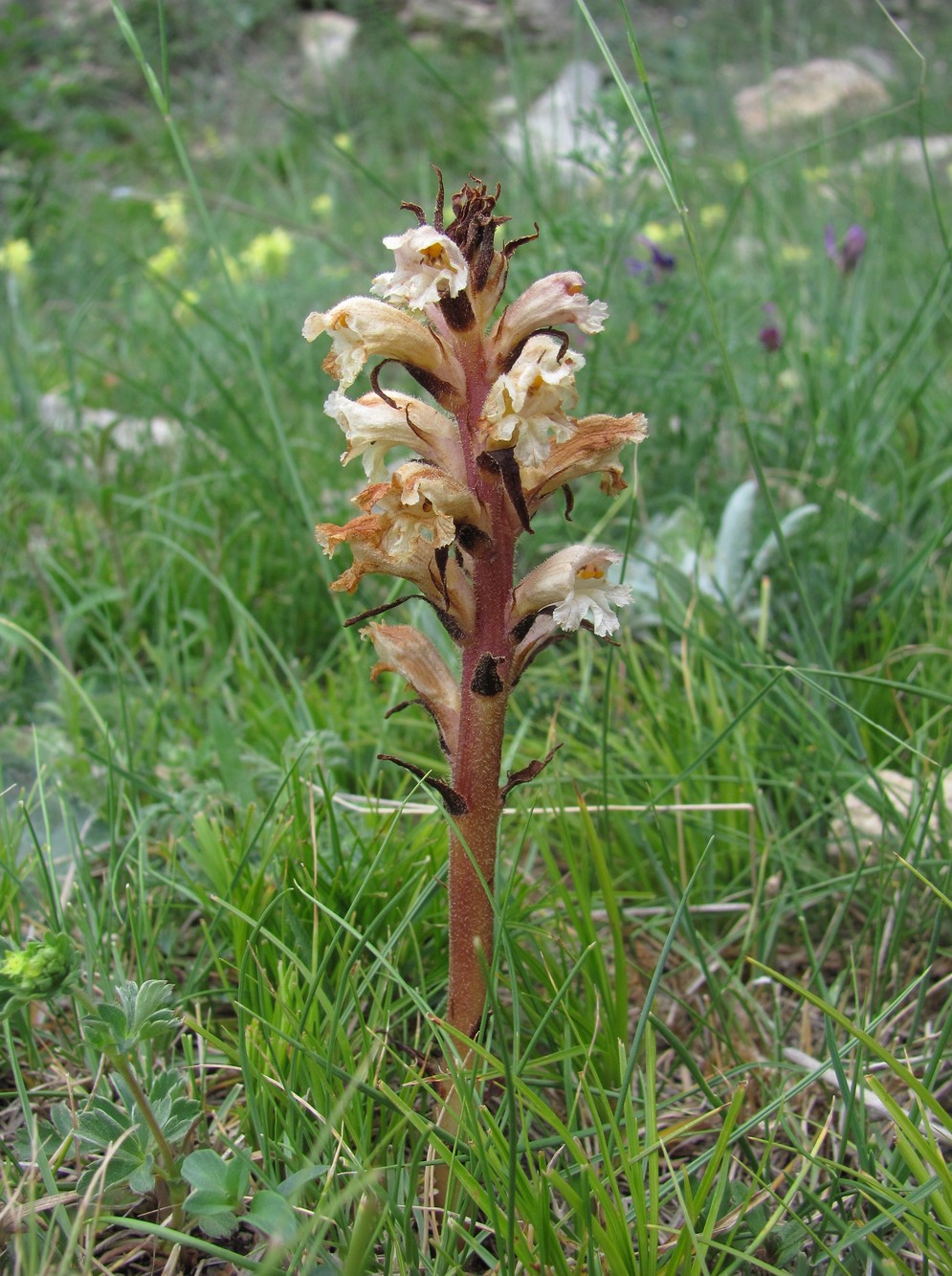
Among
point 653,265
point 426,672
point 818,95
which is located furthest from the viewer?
point 818,95

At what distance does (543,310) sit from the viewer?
1.40 m

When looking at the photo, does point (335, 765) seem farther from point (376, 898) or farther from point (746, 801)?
point (746, 801)

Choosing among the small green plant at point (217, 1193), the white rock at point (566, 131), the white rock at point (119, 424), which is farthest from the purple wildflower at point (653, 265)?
the small green plant at point (217, 1193)

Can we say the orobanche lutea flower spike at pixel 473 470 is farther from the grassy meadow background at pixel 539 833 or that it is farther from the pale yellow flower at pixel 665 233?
the pale yellow flower at pixel 665 233

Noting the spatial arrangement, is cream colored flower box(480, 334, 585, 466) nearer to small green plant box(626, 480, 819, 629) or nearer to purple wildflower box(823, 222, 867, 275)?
small green plant box(626, 480, 819, 629)

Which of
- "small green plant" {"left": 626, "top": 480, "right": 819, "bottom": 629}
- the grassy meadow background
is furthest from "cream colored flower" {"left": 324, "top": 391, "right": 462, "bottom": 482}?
"small green plant" {"left": 626, "top": 480, "right": 819, "bottom": 629}

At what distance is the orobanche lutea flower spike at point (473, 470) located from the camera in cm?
135

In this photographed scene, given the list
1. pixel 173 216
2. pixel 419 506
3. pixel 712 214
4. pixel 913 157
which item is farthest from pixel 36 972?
pixel 913 157

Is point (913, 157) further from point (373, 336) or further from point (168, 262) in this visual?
point (373, 336)

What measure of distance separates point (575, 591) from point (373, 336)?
0.46m

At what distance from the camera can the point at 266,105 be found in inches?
509

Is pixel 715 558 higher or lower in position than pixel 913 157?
lower

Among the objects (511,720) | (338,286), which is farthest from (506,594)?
(338,286)

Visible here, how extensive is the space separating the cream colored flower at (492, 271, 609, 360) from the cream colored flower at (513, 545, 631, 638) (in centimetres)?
31
